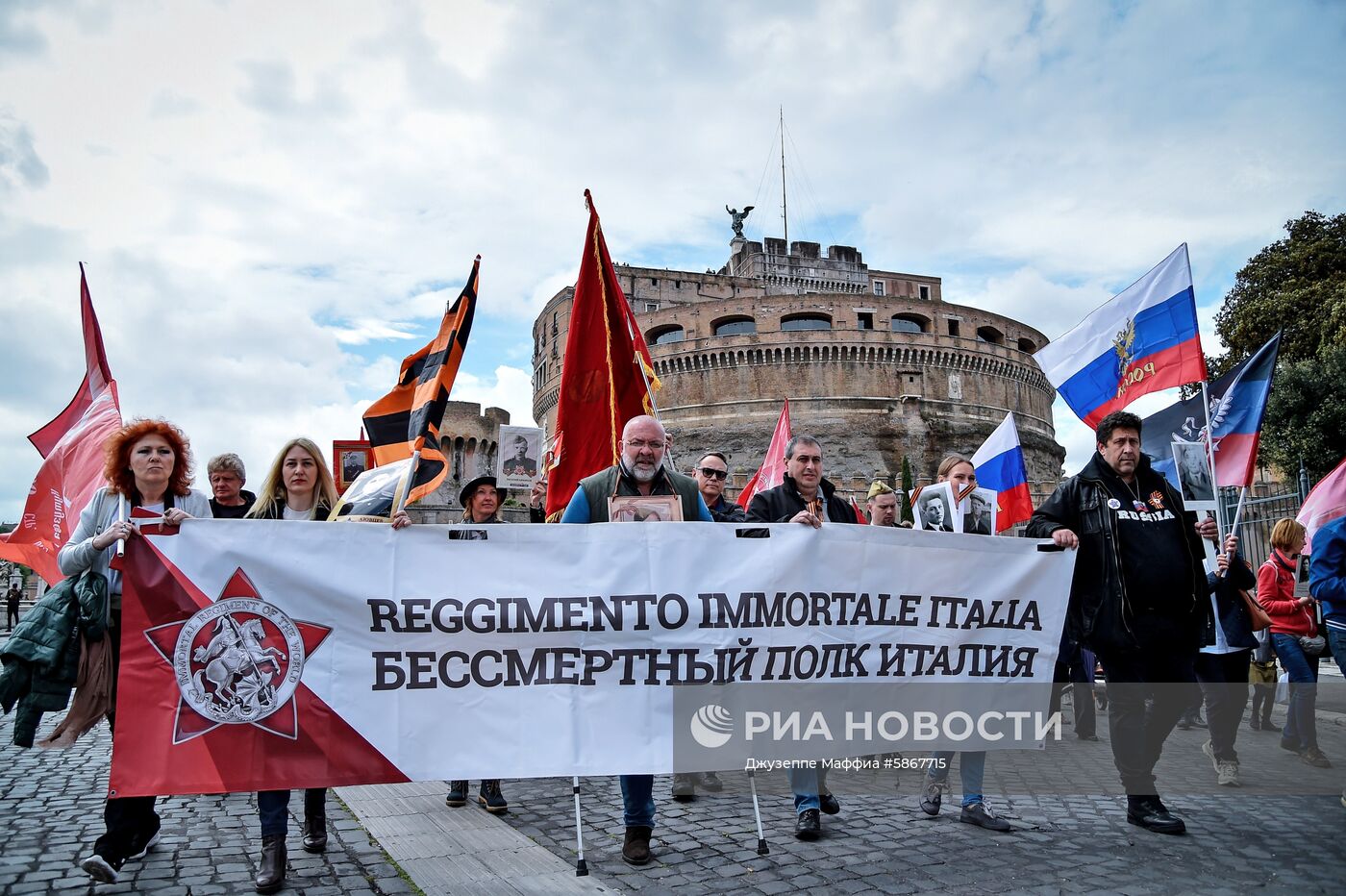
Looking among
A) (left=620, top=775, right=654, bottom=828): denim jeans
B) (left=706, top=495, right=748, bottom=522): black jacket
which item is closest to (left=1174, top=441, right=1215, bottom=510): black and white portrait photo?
(left=706, top=495, right=748, bottom=522): black jacket

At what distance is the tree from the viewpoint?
2502cm

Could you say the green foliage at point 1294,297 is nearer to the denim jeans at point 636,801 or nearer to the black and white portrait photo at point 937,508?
the black and white portrait photo at point 937,508

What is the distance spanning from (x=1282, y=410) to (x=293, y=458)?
28952 millimetres

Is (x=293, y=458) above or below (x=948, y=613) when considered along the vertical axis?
above

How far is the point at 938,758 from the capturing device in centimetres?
490

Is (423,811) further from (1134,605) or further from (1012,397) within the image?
(1012,397)

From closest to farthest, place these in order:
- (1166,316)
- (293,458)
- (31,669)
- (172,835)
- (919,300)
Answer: (31,669)
(172,835)
(293,458)
(1166,316)
(919,300)

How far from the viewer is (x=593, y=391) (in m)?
6.54

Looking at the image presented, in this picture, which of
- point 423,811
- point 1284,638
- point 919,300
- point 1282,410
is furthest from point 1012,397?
point 423,811

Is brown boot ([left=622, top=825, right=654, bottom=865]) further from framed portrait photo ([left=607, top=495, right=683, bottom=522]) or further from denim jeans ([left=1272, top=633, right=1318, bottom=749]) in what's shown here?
denim jeans ([left=1272, top=633, right=1318, bottom=749])

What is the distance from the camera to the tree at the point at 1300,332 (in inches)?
985

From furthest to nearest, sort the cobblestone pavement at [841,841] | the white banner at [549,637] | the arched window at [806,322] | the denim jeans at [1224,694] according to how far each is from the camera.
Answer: the arched window at [806,322] < the denim jeans at [1224,694] < the white banner at [549,637] < the cobblestone pavement at [841,841]

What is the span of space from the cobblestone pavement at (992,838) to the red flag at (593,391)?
7.05ft

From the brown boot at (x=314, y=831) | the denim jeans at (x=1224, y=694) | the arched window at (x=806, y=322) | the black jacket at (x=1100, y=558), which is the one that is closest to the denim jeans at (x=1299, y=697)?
the denim jeans at (x=1224, y=694)
